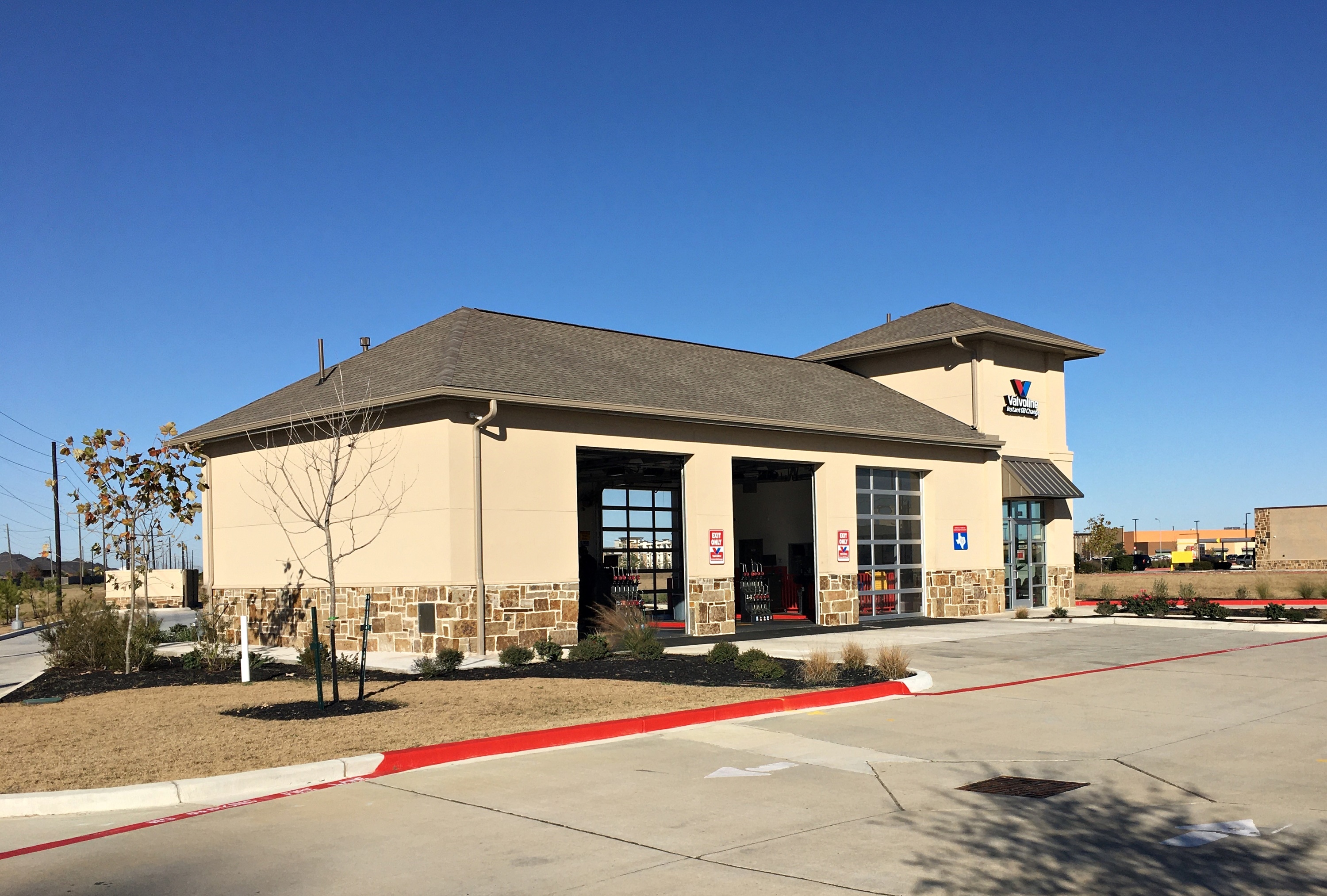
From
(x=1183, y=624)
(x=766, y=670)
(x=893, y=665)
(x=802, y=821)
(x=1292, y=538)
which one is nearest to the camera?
(x=802, y=821)

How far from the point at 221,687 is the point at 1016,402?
79.9ft

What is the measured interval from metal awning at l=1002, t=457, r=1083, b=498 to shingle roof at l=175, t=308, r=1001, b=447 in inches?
50.1

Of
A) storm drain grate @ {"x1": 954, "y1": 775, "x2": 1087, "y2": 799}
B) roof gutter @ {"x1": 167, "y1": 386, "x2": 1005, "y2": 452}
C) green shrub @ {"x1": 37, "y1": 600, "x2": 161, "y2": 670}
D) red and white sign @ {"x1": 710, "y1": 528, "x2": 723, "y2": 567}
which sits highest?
roof gutter @ {"x1": 167, "y1": 386, "x2": 1005, "y2": 452}

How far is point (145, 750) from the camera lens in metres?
11.0

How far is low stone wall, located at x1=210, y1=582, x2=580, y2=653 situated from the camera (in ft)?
65.2

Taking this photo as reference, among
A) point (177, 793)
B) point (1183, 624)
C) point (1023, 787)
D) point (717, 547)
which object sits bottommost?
point (1183, 624)

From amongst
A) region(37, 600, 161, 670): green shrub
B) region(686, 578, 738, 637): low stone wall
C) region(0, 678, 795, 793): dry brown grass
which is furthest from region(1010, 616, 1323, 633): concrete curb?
region(37, 600, 161, 670): green shrub

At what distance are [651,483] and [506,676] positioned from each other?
48.7 ft

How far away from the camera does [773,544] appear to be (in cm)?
3325

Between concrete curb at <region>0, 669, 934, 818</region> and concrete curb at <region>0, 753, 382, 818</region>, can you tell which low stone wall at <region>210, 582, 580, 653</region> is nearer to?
concrete curb at <region>0, 669, 934, 818</region>

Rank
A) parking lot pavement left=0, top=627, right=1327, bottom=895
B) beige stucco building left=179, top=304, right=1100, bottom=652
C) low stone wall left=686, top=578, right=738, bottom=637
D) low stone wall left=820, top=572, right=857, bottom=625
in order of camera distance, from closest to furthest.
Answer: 1. parking lot pavement left=0, top=627, right=1327, bottom=895
2. beige stucco building left=179, top=304, right=1100, bottom=652
3. low stone wall left=686, top=578, right=738, bottom=637
4. low stone wall left=820, top=572, right=857, bottom=625

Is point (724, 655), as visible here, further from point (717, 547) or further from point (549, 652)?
point (717, 547)

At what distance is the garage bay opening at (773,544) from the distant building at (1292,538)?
4749 cm

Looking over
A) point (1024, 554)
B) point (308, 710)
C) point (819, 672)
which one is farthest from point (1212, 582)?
point (308, 710)
